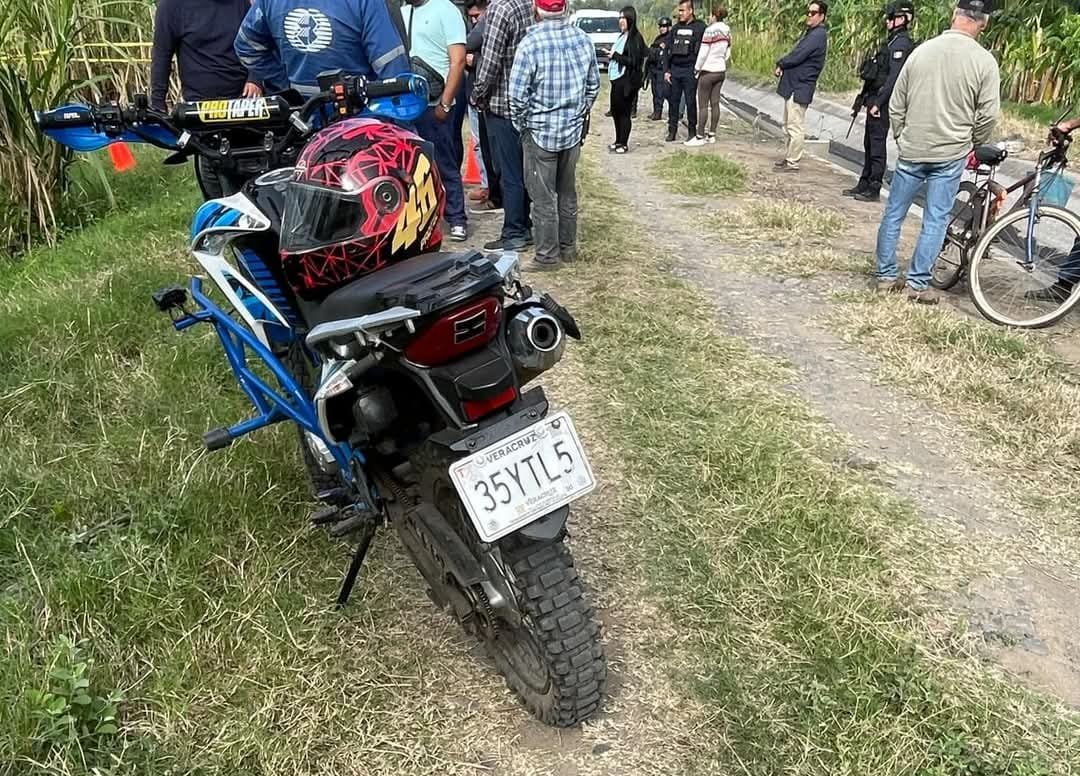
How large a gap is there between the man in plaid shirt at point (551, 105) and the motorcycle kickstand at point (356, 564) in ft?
11.7

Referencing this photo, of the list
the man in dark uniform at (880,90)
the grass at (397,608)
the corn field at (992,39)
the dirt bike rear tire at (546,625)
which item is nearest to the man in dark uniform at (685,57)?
the man in dark uniform at (880,90)

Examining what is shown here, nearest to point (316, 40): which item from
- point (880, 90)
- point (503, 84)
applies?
point (503, 84)

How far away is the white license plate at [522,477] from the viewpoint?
1.96m

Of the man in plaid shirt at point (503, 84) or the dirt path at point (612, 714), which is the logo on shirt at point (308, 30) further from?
the dirt path at point (612, 714)

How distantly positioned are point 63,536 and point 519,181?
13.9ft

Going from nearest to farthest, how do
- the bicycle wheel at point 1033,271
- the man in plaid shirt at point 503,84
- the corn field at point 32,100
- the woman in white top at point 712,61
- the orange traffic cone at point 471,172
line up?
1. the bicycle wheel at point 1033,271
2. the corn field at point 32,100
3. the man in plaid shirt at point 503,84
4. the orange traffic cone at point 471,172
5. the woman in white top at point 712,61

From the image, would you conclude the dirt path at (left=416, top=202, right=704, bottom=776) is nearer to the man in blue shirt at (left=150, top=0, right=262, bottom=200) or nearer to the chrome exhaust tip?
the chrome exhaust tip

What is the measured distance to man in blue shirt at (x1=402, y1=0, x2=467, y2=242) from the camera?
233 inches

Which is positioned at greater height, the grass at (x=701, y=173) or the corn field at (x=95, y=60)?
the corn field at (x=95, y=60)

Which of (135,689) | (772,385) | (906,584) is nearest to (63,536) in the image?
(135,689)

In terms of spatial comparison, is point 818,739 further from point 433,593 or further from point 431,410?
point 431,410

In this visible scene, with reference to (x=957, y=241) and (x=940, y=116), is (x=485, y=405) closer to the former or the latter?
(x=940, y=116)

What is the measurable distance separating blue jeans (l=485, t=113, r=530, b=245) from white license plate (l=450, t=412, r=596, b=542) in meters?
4.26

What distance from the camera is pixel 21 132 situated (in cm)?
552
